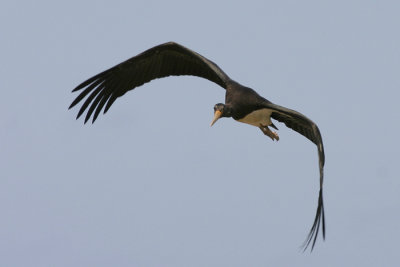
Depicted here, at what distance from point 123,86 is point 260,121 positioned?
3.28m

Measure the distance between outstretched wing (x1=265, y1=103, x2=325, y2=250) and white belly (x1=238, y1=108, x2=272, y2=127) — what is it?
15 centimetres

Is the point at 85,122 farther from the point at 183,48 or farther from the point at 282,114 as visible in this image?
the point at 282,114

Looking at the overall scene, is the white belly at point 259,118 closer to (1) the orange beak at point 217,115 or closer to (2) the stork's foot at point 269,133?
(2) the stork's foot at point 269,133

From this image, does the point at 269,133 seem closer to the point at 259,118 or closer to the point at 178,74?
the point at 259,118

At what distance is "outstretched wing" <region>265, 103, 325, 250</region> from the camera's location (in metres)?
17.3

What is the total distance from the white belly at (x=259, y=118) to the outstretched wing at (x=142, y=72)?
938 mm

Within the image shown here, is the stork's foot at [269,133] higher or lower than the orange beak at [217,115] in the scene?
lower

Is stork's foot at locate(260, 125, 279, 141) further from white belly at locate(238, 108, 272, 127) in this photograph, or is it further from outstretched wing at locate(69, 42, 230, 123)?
outstretched wing at locate(69, 42, 230, 123)

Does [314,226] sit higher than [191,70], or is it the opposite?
[191,70]

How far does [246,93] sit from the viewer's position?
1997 cm

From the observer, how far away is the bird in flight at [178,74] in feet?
65.2

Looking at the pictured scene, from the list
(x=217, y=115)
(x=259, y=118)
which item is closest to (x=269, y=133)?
(x=259, y=118)

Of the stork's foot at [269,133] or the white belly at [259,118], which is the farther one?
the stork's foot at [269,133]

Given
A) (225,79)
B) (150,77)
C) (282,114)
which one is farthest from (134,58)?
(282,114)
